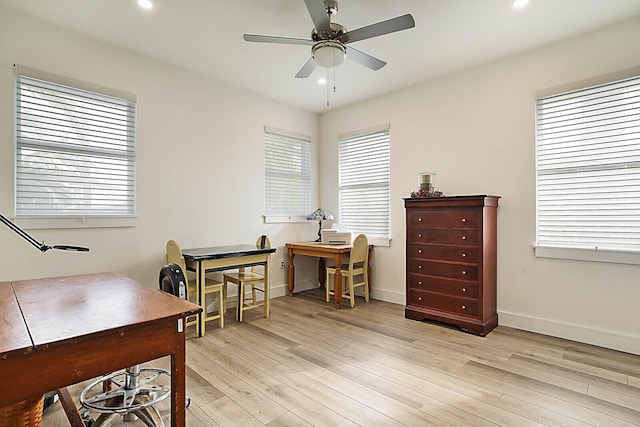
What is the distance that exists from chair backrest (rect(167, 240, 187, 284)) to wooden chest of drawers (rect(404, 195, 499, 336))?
94.9 inches

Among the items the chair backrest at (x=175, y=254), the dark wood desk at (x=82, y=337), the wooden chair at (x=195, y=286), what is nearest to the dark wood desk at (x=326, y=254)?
the wooden chair at (x=195, y=286)

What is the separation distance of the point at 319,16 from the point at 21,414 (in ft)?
8.71

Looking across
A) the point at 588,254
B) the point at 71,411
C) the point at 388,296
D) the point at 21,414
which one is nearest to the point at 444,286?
the point at 388,296

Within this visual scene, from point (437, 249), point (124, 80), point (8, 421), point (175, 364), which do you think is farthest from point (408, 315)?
point (124, 80)

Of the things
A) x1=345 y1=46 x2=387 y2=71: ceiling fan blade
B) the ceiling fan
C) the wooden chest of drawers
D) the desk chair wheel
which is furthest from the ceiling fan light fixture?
the desk chair wheel

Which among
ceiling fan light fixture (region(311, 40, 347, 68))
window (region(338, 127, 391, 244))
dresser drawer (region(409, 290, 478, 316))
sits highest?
ceiling fan light fixture (region(311, 40, 347, 68))

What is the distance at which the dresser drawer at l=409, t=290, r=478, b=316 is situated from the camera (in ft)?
10.8

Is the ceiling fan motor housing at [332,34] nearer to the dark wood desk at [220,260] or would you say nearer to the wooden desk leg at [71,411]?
the dark wood desk at [220,260]

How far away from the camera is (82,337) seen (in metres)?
1.19

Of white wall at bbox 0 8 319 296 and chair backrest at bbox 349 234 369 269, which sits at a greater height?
white wall at bbox 0 8 319 296

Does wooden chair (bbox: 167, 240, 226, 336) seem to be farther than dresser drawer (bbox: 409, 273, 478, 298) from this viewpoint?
No

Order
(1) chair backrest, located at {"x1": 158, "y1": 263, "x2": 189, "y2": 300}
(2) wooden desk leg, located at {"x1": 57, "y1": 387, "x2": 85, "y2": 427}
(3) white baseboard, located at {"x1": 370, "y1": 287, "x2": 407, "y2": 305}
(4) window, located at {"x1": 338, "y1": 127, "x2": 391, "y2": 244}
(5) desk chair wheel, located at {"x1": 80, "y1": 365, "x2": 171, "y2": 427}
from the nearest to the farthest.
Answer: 1. (2) wooden desk leg, located at {"x1": 57, "y1": 387, "x2": 85, "y2": 427}
2. (5) desk chair wheel, located at {"x1": 80, "y1": 365, "x2": 171, "y2": 427}
3. (1) chair backrest, located at {"x1": 158, "y1": 263, "x2": 189, "y2": 300}
4. (3) white baseboard, located at {"x1": 370, "y1": 287, "x2": 407, "y2": 305}
5. (4) window, located at {"x1": 338, "y1": 127, "x2": 391, "y2": 244}

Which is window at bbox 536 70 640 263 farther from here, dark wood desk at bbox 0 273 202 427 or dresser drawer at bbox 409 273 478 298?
dark wood desk at bbox 0 273 202 427

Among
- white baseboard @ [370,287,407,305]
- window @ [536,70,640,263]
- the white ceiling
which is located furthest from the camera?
white baseboard @ [370,287,407,305]
